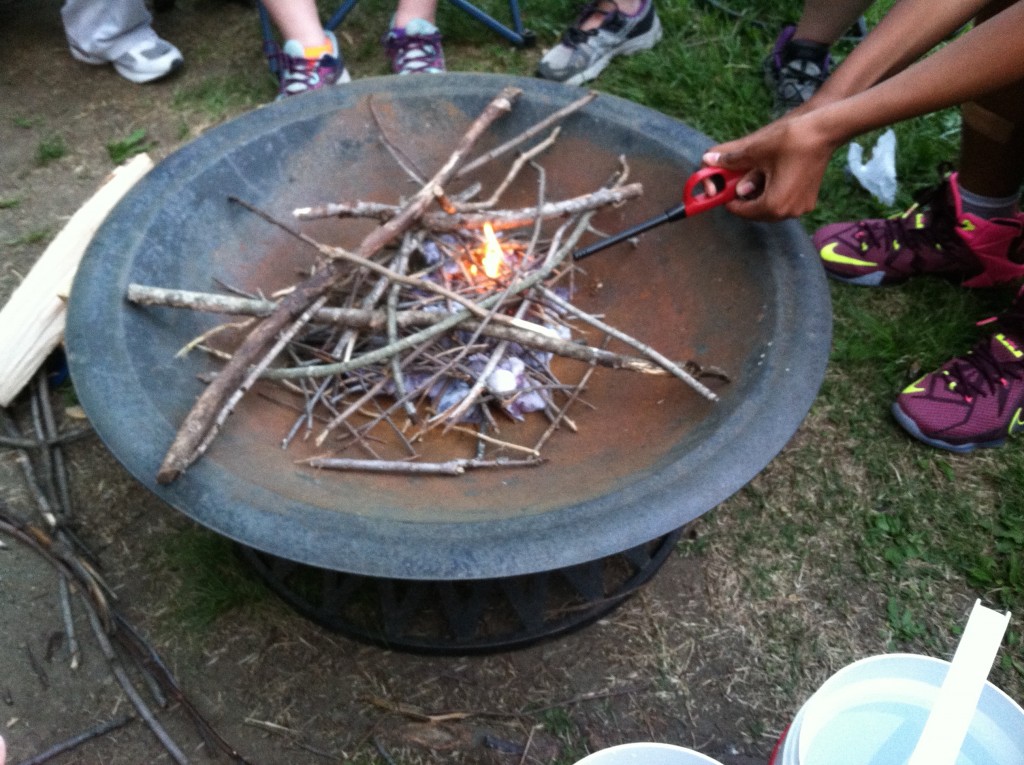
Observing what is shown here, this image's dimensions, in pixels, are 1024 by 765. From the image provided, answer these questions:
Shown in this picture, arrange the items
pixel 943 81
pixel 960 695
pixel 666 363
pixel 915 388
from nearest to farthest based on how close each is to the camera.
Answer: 1. pixel 960 695
2. pixel 943 81
3. pixel 666 363
4. pixel 915 388

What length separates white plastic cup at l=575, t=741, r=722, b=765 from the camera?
1.17m

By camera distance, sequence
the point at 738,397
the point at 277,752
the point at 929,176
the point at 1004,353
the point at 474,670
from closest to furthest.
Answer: the point at 738,397 < the point at 277,752 < the point at 474,670 < the point at 1004,353 < the point at 929,176

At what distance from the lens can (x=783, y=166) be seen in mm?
1543

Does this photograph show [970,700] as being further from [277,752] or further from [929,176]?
[929,176]

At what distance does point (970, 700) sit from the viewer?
0.89 m

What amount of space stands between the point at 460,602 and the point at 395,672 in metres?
0.22

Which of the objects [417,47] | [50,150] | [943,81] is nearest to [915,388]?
[943,81]

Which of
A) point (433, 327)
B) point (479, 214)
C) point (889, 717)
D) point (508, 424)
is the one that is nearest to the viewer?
point (889, 717)

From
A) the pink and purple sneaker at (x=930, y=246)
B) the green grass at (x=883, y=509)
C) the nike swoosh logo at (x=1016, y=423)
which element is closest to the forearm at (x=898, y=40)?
the pink and purple sneaker at (x=930, y=246)

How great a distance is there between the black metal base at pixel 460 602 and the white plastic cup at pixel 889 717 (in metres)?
0.78

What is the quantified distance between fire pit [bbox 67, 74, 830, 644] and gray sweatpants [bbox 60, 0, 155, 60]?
1.95 metres

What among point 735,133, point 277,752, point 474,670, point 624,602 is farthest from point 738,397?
point 735,133

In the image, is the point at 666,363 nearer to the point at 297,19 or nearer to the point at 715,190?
the point at 715,190

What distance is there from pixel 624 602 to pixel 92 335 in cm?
135
